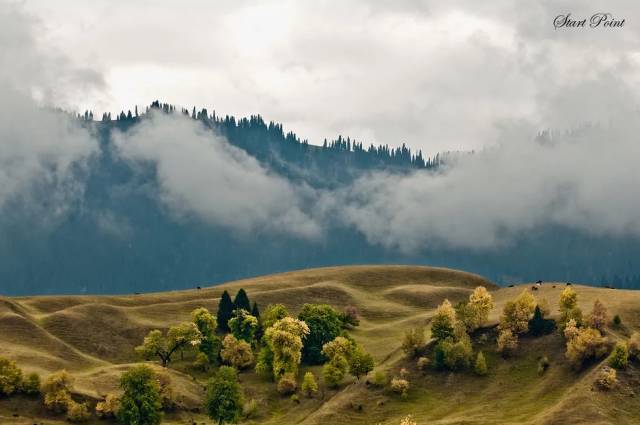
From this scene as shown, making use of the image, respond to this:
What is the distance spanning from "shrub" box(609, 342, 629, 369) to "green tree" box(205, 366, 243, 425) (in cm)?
6175

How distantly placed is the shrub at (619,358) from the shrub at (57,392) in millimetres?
88000

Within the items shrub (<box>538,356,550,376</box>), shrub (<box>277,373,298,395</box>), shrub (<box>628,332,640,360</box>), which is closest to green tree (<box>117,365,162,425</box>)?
shrub (<box>277,373,298,395</box>)

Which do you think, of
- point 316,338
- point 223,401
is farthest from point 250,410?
point 316,338

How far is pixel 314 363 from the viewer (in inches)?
7662

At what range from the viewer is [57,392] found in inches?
6245

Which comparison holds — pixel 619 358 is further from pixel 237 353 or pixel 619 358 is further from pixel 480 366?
pixel 237 353

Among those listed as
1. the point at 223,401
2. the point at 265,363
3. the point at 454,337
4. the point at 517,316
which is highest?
the point at 517,316

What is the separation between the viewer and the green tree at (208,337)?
636 feet

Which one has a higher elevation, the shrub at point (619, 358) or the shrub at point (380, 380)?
the shrub at point (619, 358)

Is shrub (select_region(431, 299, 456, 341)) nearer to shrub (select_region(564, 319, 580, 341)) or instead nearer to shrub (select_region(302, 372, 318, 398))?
shrub (select_region(564, 319, 580, 341))

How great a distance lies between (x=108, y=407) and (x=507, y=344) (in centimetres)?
6946

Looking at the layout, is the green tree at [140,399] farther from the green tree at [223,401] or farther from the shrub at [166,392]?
the green tree at [223,401]

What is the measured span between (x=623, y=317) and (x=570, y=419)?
137ft

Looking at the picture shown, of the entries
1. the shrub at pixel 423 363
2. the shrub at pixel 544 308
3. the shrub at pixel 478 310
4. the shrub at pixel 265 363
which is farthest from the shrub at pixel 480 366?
the shrub at pixel 265 363
